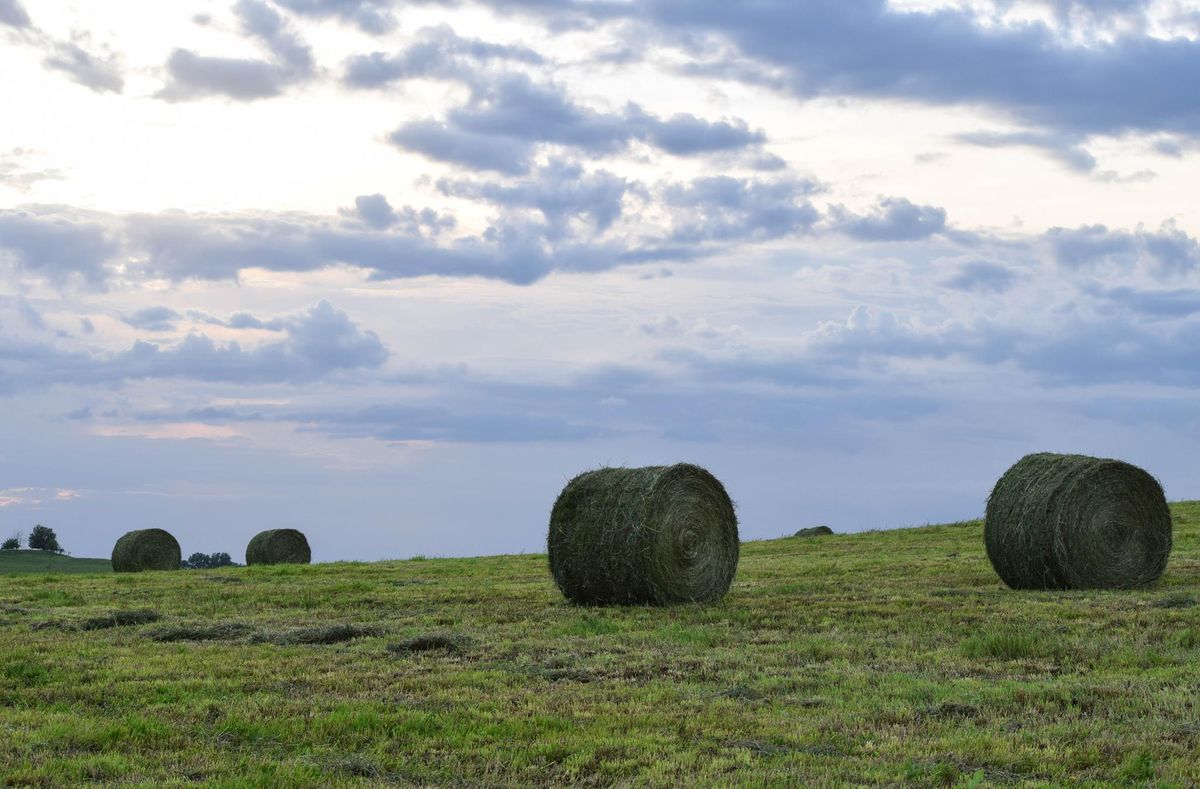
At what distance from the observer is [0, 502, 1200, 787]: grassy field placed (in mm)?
8695

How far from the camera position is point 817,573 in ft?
85.7

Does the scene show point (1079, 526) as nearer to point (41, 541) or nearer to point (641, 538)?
point (641, 538)

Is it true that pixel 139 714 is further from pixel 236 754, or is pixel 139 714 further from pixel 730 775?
pixel 730 775

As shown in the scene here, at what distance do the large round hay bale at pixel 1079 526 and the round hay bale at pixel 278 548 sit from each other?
26223 mm

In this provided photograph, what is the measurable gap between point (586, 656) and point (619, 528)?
21.4 feet

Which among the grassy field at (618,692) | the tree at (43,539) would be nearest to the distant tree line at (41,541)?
the tree at (43,539)

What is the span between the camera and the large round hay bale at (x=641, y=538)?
20.1m

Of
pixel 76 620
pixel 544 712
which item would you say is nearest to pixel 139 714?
pixel 544 712

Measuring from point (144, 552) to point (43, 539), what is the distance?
32.2 metres

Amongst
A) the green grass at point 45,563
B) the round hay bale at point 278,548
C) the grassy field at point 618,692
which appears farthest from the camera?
the green grass at point 45,563

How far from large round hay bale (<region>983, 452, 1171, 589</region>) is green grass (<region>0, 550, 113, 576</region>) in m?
38.5

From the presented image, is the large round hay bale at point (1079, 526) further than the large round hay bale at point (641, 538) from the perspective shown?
Yes

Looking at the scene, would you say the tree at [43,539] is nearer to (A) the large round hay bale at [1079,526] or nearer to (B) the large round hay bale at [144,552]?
(B) the large round hay bale at [144,552]

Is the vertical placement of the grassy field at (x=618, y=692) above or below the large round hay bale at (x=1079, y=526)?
below
